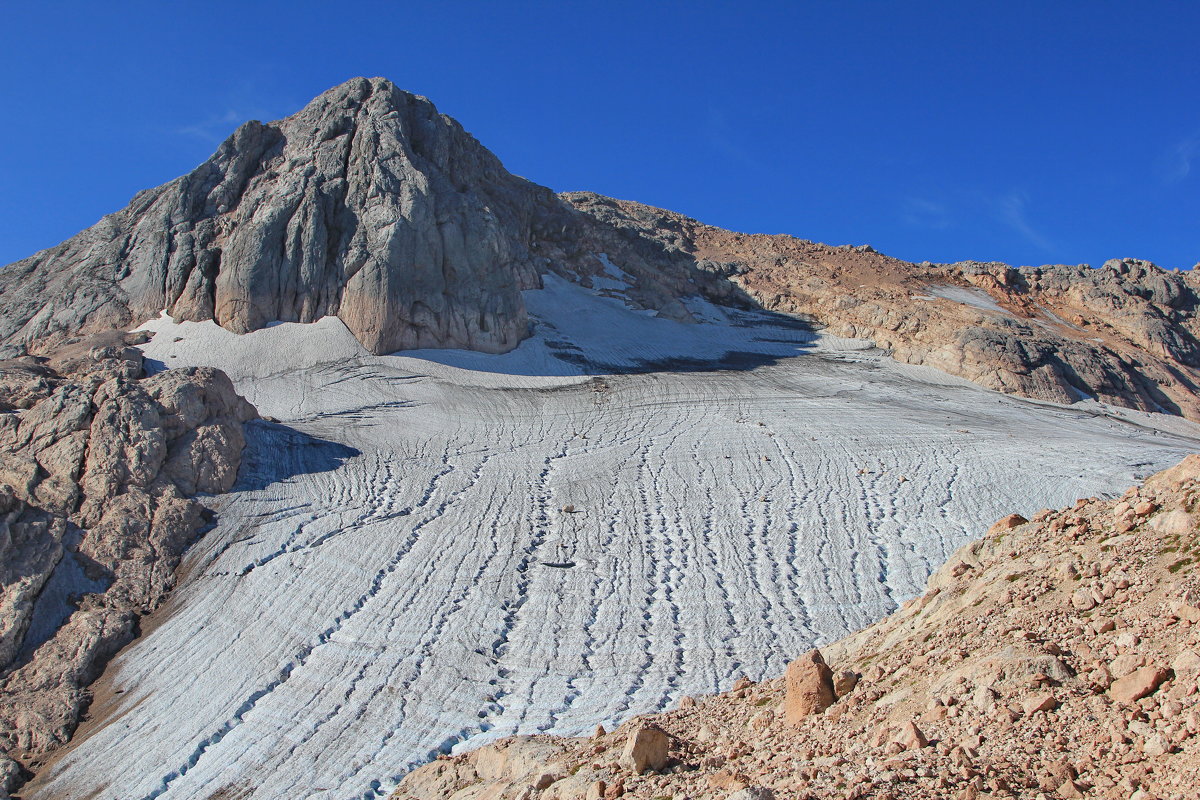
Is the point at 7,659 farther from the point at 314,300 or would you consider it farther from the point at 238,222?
the point at 238,222

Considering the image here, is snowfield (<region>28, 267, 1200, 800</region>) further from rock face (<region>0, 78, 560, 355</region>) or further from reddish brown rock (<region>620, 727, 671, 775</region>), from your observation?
reddish brown rock (<region>620, 727, 671, 775</region>)

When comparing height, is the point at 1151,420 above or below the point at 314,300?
below

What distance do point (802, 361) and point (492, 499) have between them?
17183mm

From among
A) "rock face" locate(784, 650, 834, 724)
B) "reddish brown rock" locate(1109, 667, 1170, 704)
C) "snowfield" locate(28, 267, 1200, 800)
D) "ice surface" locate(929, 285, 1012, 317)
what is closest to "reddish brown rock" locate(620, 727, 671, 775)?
"rock face" locate(784, 650, 834, 724)

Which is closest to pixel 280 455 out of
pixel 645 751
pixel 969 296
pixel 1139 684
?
pixel 645 751

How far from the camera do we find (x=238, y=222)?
33.3m

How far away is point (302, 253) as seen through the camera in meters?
32.0

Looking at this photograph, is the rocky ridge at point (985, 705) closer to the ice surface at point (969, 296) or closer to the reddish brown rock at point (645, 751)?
the reddish brown rock at point (645, 751)

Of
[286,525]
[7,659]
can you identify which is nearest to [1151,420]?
[286,525]

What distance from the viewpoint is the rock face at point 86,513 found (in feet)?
47.6

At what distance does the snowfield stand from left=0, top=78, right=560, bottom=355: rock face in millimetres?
1398

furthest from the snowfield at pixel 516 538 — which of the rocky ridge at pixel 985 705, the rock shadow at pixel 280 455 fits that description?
the rocky ridge at pixel 985 705

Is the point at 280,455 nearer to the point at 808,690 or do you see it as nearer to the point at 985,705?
the point at 808,690

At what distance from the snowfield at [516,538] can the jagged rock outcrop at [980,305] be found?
2358 millimetres
